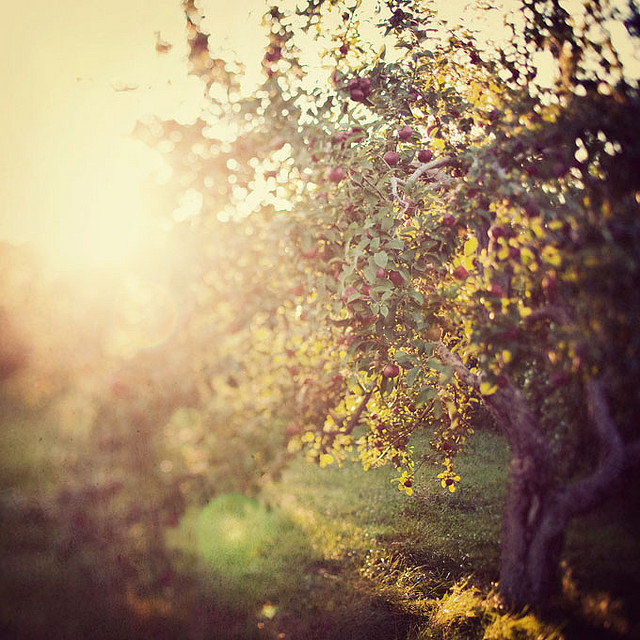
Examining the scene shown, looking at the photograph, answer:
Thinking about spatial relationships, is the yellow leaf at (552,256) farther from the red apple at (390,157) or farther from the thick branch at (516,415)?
the thick branch at (516,415)

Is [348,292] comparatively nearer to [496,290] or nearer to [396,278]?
[396,278]

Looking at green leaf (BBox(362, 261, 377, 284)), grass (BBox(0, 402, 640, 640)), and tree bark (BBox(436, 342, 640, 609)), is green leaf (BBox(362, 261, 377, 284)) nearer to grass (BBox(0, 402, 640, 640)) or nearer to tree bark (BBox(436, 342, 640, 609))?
grass (BBox(0, 402, 640, 640))

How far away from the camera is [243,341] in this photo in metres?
3.15

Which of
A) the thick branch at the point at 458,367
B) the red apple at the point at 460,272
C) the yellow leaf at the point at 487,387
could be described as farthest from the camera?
the thick branch at the point at 458,367

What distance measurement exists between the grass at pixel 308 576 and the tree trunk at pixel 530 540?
0.30 metres

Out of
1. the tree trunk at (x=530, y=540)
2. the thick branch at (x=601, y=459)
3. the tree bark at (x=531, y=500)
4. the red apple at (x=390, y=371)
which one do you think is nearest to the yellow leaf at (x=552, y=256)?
the thick branch at (x=601, y=459)

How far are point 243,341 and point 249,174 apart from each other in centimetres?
163

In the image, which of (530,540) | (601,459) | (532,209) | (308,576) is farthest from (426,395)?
(308,576)

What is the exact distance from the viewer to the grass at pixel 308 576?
5.23 metres

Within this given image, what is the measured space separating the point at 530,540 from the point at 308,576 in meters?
3.27

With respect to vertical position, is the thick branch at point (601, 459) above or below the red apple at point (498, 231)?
below

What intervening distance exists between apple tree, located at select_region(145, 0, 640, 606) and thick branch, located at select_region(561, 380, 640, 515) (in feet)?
0.07

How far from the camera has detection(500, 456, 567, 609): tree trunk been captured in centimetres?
553

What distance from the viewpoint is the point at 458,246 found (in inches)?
176
